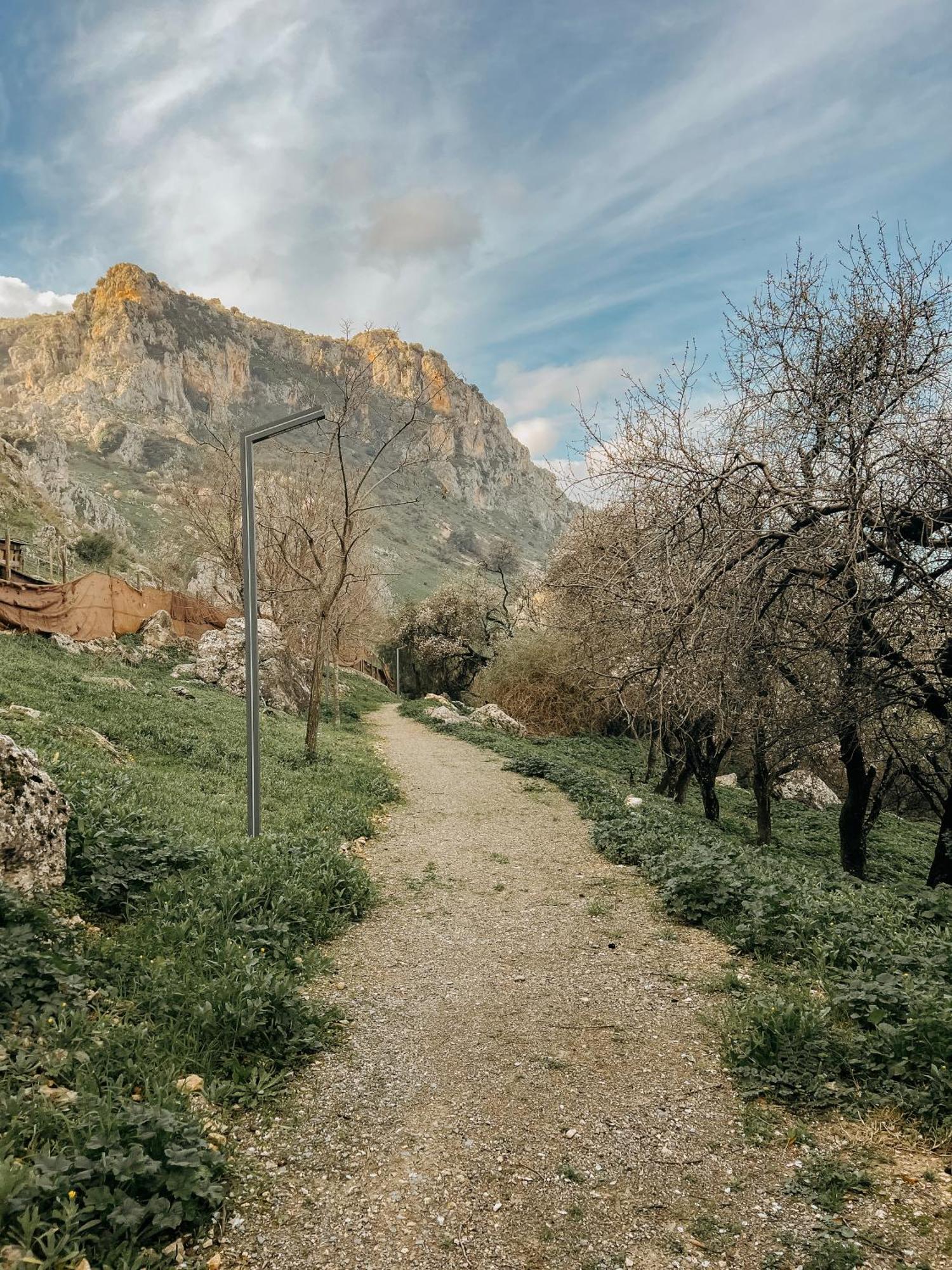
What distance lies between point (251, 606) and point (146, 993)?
4.03 m

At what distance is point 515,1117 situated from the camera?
3.48 m

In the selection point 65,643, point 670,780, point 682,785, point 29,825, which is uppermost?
point 65,643

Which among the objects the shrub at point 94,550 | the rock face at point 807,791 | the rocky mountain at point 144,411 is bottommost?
the rock face at point 807,791

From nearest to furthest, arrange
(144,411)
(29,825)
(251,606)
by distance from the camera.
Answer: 1. (29,825)
2. (251,606)
3. (144,411)

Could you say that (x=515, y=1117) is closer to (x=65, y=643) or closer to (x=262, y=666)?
(x=65, y=643)

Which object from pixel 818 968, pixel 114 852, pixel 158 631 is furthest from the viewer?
pixel 158 631

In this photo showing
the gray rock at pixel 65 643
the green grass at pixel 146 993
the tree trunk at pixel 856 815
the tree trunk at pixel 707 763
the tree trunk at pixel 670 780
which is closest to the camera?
the green grass at pixel 146 993

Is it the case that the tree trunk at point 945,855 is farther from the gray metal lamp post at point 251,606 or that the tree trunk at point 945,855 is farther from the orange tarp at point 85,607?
the orange tarp at point 85,607

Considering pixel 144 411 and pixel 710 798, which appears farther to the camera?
pixel 144 411

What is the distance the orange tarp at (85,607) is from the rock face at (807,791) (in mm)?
21350

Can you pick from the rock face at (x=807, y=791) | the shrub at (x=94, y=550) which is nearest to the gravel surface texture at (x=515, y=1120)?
the rock face at (x=807, y=791)

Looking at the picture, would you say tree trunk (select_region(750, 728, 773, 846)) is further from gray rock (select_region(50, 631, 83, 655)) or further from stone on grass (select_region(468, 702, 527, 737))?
gray rock (select_region(50, 631, 83, 655))

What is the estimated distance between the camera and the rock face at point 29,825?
4.71 metres

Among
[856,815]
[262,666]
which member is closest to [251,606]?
[856,815]
